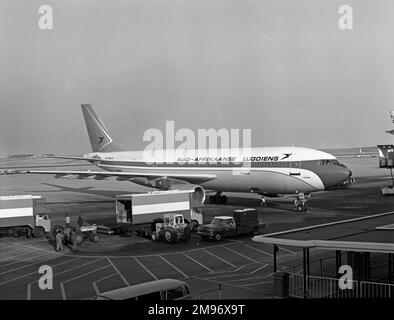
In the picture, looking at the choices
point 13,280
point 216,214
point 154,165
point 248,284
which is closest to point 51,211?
point 154,165

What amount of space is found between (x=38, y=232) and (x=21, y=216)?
1538 millimetres

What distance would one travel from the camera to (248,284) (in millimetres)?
19391

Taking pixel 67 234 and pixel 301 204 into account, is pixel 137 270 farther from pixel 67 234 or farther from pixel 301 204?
pixel 301 204

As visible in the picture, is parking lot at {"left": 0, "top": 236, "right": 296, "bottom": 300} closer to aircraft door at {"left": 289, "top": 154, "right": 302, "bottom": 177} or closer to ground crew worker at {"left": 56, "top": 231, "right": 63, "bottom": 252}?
ground crew worker at {"left": 56, "top": 231, "right": 63, "bottom": 252}

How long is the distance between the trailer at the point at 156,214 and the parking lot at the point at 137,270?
10.9 ft

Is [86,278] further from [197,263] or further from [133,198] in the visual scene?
[133,198]

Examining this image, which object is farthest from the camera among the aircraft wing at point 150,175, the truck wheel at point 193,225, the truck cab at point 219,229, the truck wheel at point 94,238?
the aircraft wing at point 150,175

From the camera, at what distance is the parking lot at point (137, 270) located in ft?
61.7

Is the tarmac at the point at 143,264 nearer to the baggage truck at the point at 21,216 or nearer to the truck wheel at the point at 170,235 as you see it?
A: the truck wheel at the point at 170,235

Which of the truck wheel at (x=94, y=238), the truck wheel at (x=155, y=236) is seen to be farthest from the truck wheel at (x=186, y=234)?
the truck wheel at (x=94, y=238)

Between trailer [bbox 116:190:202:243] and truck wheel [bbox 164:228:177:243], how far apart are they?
132 mm

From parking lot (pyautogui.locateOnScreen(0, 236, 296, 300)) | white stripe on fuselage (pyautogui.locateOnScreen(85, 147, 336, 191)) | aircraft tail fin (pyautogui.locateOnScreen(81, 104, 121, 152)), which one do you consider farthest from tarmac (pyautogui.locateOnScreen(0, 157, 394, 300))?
aircraft tail fin (pyautogui.locateOnScreen(81, 104, 121, 152))
